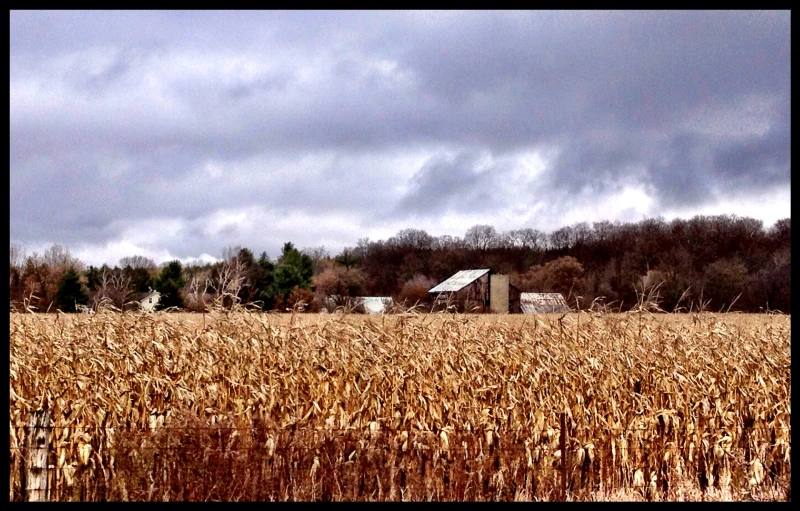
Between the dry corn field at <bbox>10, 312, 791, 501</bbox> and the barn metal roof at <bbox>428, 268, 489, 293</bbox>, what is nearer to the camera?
the dry corn field at <bbox>10, 312, 791, 501</bbox>

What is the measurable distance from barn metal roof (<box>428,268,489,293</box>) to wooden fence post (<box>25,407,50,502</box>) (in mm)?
54146

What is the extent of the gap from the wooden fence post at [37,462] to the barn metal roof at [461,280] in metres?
54.1

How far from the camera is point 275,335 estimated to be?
1207cm

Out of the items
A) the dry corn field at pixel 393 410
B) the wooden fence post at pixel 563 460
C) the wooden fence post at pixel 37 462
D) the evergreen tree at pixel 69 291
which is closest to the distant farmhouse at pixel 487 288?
the evergreen tree at pixel 69 291

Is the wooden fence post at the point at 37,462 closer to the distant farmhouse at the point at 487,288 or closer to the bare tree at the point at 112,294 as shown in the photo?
the bare tree at the point at 112,294

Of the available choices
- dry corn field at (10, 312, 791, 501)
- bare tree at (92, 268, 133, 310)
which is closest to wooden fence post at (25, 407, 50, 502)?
dry corn field at (10, 312, 791, 501)

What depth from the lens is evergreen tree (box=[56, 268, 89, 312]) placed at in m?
55.6

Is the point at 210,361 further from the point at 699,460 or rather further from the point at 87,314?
the point at 699,460

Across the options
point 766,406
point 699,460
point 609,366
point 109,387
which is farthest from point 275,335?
point 766,406

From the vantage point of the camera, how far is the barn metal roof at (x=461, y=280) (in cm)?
6388

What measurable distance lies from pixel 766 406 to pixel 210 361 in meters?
8.23

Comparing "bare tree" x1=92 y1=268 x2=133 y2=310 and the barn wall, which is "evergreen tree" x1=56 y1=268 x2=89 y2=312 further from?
the barn wall

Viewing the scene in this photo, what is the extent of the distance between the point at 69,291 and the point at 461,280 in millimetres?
31981

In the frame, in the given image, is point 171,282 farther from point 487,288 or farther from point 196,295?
point 196,295
